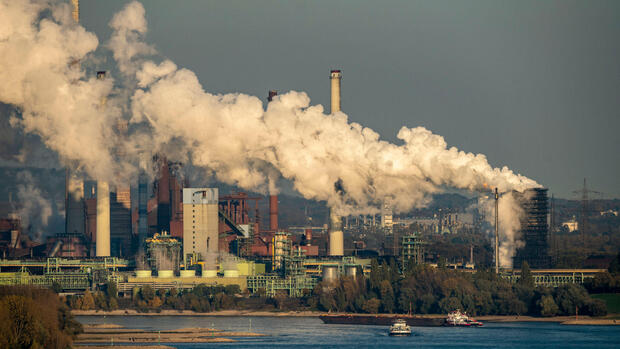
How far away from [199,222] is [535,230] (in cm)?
4069

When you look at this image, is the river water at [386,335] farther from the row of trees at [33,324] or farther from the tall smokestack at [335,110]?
the tall smokestack at [335,110]

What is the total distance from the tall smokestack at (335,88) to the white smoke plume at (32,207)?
38.1 meters

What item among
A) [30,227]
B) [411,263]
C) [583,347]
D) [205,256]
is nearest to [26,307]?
[583,347]

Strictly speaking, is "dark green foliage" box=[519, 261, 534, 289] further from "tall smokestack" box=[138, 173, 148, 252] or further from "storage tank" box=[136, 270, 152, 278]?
"tall smokestack" box=[138, 173, 148, 252]

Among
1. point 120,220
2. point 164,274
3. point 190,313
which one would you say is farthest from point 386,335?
point 120,220

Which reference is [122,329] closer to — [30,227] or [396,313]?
[396,313]

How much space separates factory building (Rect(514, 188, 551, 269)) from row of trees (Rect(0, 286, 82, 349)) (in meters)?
53.5

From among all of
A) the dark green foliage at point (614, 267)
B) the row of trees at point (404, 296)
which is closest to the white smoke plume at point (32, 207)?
the row of trees at point (404, 296)

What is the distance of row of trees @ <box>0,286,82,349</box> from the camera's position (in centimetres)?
7781

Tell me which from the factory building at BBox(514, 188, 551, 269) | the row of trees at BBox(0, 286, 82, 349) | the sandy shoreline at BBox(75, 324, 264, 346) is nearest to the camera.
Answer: the row of trees at BBox(0, 286, 82, 349)

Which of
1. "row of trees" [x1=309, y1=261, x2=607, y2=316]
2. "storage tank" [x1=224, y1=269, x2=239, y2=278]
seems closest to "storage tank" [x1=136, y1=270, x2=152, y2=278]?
"storage tank" [x1=224, y1=269, x2=239, y2=278]

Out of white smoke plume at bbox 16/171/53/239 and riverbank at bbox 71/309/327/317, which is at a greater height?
white smoke plume at bbox 16/171/53/239

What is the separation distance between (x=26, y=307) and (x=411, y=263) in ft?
211

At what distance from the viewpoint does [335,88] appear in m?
146
